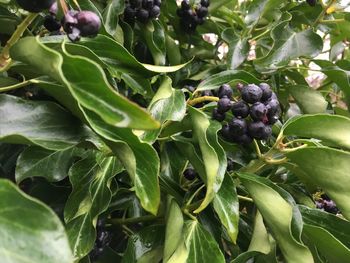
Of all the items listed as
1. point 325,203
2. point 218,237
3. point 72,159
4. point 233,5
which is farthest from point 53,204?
point 233,5

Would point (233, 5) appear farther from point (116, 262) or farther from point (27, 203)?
point (27, 203)

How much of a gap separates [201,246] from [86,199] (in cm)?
20

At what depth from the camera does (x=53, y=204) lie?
2.99 ft

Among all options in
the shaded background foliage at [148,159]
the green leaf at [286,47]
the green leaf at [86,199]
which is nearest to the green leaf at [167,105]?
the shaded background foliage at [148,159]

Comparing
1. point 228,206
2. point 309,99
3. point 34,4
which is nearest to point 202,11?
point 309,99

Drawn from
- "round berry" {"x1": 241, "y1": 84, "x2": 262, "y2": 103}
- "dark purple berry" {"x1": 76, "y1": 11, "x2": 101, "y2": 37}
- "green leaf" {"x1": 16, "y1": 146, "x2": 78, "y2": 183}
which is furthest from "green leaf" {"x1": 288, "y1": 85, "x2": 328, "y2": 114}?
"dark purple berry" {"x1": 76, "y1": 11, "x2": 101, "y2": 37}

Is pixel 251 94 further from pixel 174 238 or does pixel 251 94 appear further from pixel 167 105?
pixel 174 238

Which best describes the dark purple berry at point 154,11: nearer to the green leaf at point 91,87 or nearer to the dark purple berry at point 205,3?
the dark purple berry at point 205,3

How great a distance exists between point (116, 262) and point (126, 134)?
47cm

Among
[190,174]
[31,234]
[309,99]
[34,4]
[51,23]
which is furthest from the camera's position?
[309,99]

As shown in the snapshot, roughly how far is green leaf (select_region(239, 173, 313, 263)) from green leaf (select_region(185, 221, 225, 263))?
0.30 ft

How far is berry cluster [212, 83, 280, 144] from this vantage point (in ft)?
2.79

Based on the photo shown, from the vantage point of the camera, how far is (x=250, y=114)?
867mm

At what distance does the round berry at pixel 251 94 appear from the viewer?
85 centimetres
